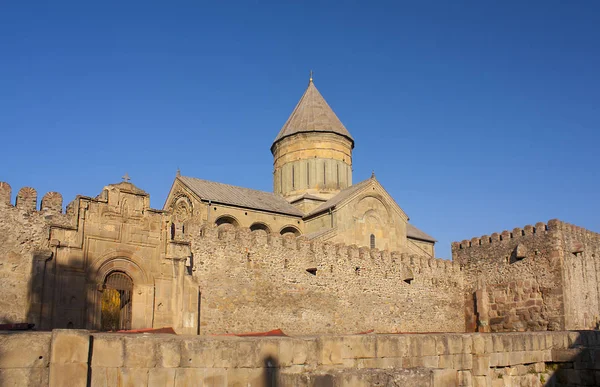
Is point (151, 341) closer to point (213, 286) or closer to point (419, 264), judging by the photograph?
point (213, 286)

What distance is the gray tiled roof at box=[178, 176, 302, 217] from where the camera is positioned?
2605 centimetres

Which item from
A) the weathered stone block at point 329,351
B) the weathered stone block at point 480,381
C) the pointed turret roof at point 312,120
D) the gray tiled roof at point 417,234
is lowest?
the weathered stone block at point 480,381

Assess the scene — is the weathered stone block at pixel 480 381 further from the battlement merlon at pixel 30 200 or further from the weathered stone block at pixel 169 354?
the battlement merlon at pixel 30 200

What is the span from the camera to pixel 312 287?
1998cm

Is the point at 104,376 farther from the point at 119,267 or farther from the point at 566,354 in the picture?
the point at 119,267

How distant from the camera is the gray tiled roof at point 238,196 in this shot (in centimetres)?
2605

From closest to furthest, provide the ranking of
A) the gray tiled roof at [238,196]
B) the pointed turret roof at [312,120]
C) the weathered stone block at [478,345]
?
the weathered stone block at [478,345] → the gray tiled roof at [238,196] → the pointed turret roof at [312,120]

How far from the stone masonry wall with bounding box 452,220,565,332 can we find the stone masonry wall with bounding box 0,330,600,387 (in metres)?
14.9

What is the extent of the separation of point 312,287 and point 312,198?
32.2ft

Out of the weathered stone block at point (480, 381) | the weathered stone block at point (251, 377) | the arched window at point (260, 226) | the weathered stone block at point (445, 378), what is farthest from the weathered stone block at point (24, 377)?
the arched window at point (260, 226)

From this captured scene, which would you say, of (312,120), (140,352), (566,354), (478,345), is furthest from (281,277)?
(312,120)

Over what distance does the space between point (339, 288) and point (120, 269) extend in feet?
27.4

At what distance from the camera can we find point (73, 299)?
14039 millimetres

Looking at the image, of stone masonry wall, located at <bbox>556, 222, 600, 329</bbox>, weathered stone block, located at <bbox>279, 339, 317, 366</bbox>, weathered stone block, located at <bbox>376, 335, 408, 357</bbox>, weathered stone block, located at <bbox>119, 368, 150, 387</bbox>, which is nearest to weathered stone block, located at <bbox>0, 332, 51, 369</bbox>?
weathered stone block, located at <bbox>119, 368, 150, 387</bbox>
